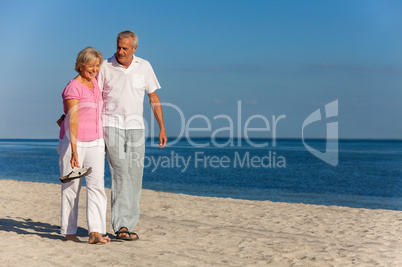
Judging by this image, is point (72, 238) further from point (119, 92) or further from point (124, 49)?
point (124, 49)

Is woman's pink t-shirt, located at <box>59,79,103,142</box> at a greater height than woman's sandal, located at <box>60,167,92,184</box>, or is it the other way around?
woman's pink t-shirt, located at <box>59,79,103,142</box>

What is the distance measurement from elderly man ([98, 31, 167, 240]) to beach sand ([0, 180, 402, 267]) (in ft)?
1.31

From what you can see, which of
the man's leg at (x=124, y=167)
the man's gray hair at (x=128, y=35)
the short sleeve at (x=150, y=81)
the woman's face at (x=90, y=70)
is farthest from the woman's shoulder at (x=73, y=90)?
the short sleeve at (x=150, y=81)

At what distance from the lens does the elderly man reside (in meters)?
4.49

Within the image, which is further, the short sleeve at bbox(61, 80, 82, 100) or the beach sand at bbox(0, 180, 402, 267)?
the short sleeve at bbox(61, 80, 82, 100)

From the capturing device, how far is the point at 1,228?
208 inches

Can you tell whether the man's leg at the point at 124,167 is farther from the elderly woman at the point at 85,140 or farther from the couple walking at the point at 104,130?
the elderly woman at the point at 85,140

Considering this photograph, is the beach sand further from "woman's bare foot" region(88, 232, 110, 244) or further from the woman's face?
the woman's face

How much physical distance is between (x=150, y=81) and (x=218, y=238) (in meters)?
1.90

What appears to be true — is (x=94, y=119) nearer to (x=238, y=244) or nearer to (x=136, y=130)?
(x=136, y=130)

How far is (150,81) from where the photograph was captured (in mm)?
4676

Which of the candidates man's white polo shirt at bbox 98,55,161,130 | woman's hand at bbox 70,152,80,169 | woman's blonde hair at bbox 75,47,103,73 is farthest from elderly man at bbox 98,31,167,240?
woman's hand at bbox 70,152,80,169

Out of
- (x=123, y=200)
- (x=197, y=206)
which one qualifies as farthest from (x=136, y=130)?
(x=197, y=206)

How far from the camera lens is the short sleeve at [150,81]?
4652 mm
